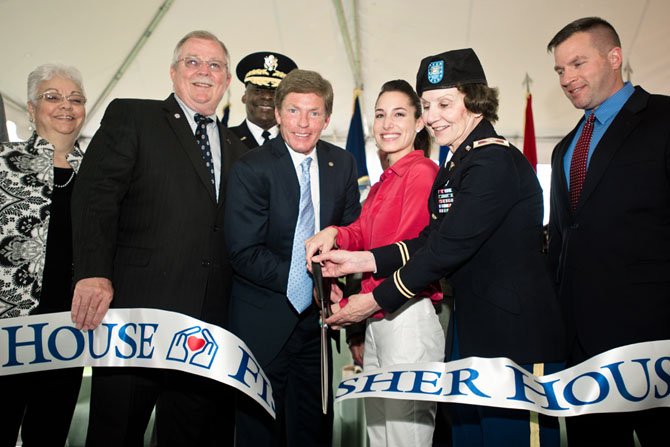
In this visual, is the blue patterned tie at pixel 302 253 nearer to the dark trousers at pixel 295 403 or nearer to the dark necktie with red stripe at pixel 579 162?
the dark trousers at pixel 295 403

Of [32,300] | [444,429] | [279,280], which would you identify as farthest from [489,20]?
[32,300]

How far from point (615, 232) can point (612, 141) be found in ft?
1.01

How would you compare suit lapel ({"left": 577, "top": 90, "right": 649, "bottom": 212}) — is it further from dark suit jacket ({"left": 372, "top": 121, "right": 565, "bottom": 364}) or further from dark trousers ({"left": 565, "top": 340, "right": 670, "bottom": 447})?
dark trousers ({"left": 565, "top": 340, "right": 670, "bottom": 447})

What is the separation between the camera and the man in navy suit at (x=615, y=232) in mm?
1593

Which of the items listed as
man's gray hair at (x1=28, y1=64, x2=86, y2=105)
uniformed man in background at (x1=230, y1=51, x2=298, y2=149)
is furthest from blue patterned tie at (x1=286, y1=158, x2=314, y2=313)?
man's gray hair at (x1=28, y1=64, x2=86, y2=105)

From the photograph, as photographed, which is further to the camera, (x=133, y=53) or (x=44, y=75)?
(x=133, y=53)

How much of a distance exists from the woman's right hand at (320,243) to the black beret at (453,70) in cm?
59

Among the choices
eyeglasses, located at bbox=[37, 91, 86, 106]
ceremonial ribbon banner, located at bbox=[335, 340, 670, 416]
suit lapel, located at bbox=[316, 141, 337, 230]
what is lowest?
ceremonial ribbon banner, located at bbox=[335, 340, 670, 416]

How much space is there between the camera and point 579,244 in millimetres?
1711

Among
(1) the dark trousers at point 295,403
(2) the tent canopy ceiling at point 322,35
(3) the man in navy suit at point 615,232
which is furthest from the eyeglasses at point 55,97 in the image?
(2) the tent canopy ceiling at point 322,35

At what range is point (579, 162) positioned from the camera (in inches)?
71.6

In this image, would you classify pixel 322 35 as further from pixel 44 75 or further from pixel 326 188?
pixel 326 188

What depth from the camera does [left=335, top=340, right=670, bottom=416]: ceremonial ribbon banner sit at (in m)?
1.37

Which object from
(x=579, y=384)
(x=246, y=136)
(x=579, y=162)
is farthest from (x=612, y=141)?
(x=246, y=136)
